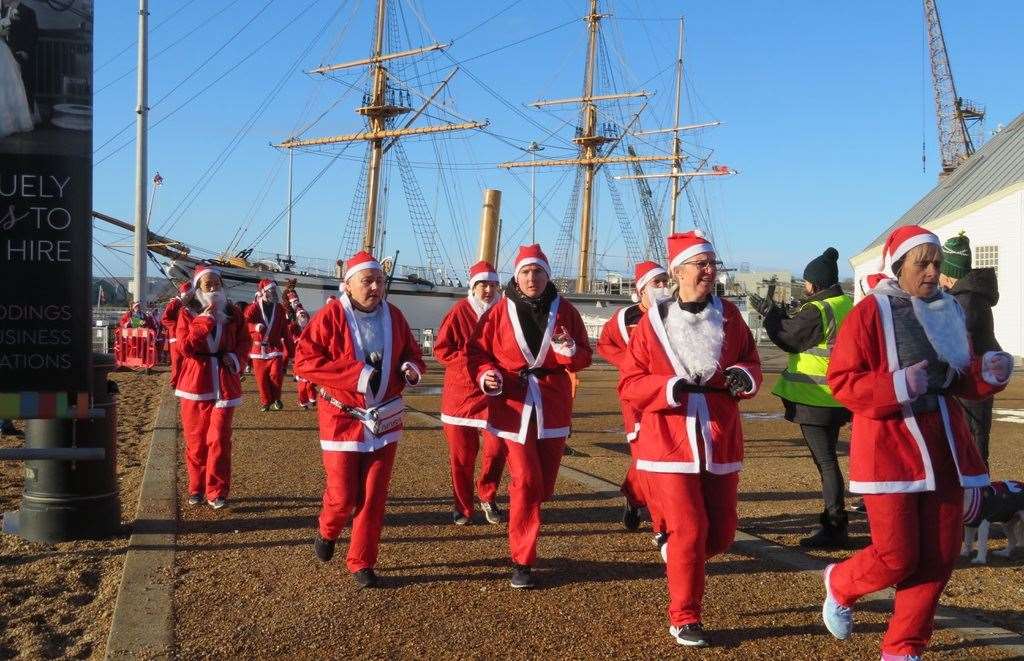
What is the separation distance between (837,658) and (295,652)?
2.42m

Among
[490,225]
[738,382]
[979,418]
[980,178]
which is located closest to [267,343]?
[490,225]

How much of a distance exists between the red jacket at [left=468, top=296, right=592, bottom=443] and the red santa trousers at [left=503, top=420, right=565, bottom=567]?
0.06 metres

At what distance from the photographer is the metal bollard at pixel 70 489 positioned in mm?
6492

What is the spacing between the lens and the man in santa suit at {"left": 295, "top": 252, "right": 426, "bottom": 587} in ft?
18.4

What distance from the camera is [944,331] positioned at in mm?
4105

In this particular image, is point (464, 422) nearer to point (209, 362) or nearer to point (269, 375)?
point (209, 362)

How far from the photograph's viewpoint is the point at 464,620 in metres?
4.94

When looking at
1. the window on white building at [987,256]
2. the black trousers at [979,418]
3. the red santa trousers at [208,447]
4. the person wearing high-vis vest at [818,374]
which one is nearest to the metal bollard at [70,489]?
the red santa trousers at [208,447]

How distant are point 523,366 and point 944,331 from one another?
259 cm

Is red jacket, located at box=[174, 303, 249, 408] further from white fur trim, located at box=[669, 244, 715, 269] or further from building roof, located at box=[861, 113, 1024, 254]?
building roof, located at box=[861, 113, 1024, 254]

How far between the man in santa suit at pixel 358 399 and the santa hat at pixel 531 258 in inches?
34.5

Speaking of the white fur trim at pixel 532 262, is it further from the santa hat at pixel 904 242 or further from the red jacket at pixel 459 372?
the santa hat at pixel 904 242

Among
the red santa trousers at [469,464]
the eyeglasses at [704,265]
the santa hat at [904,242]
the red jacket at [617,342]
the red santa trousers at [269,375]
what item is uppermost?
the santa hat at [904,242]

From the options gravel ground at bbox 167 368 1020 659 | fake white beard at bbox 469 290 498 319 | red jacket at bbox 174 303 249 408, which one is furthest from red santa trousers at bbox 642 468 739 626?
red jacket at bbox 174 303 249 408
